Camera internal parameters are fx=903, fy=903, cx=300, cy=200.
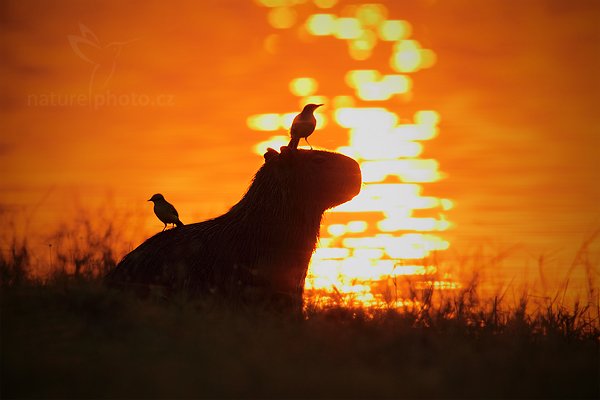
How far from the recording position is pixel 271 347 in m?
5.43

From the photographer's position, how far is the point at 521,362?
5.51 meters

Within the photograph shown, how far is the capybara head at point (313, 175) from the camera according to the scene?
7.40m

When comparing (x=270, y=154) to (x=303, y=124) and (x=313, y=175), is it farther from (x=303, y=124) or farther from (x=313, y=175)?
(x=303, y=124)

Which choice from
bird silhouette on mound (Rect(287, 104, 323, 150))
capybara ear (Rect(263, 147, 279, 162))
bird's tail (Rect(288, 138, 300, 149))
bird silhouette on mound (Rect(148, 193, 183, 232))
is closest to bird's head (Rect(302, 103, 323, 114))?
bird silhouette on mound (Rect(287, 104, 323, 150))

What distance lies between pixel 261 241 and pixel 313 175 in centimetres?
74

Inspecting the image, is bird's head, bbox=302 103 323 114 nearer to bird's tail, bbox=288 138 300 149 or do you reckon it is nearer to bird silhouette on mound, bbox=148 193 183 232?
bird's tail, bbox=288 138 300 149

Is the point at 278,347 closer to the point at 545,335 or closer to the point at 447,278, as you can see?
the point at 545,335

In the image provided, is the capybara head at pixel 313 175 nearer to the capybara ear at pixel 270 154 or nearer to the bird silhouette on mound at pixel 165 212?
the capybara ear at pixel 270 154

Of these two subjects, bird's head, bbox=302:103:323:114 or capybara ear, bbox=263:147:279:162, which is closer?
capybara ear, bbox=263:147:279:162

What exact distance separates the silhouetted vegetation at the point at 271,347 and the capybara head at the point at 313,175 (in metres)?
1.09

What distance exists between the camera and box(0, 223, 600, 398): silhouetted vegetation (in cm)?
478

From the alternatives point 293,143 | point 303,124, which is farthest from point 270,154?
point 303,124

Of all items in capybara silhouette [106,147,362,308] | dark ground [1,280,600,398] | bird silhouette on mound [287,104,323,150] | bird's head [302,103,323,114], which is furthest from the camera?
bird's head [302,103,323,114]

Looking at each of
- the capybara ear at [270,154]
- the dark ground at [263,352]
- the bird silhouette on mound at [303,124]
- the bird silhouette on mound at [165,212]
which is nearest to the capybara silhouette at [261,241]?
the capybara ear at [270,154]
